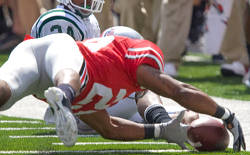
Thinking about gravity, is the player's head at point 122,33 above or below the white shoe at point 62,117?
below

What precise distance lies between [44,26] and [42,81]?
1.26 meters

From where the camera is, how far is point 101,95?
475 cm

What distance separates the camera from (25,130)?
5969mm

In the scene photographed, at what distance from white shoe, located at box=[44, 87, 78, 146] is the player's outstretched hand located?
1100 mm

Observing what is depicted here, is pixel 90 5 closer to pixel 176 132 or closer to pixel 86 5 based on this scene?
pixel 86 5

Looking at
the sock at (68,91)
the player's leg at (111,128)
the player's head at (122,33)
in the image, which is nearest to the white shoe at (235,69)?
the player's head at (122,33)

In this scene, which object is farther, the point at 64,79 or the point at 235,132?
the point at 235,132

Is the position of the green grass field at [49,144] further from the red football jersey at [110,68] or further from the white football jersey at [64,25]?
the white football jersey at [64,25]

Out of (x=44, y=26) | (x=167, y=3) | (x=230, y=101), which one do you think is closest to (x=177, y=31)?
(x=167, y=3)

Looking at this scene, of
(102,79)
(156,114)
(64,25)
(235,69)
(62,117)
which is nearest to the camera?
(62,117)

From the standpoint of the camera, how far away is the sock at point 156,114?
540 centimetres

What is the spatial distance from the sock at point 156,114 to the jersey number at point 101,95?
621 mm

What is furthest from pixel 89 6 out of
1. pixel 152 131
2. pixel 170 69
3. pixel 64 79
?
pixel 170 69

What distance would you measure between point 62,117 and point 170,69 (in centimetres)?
630
